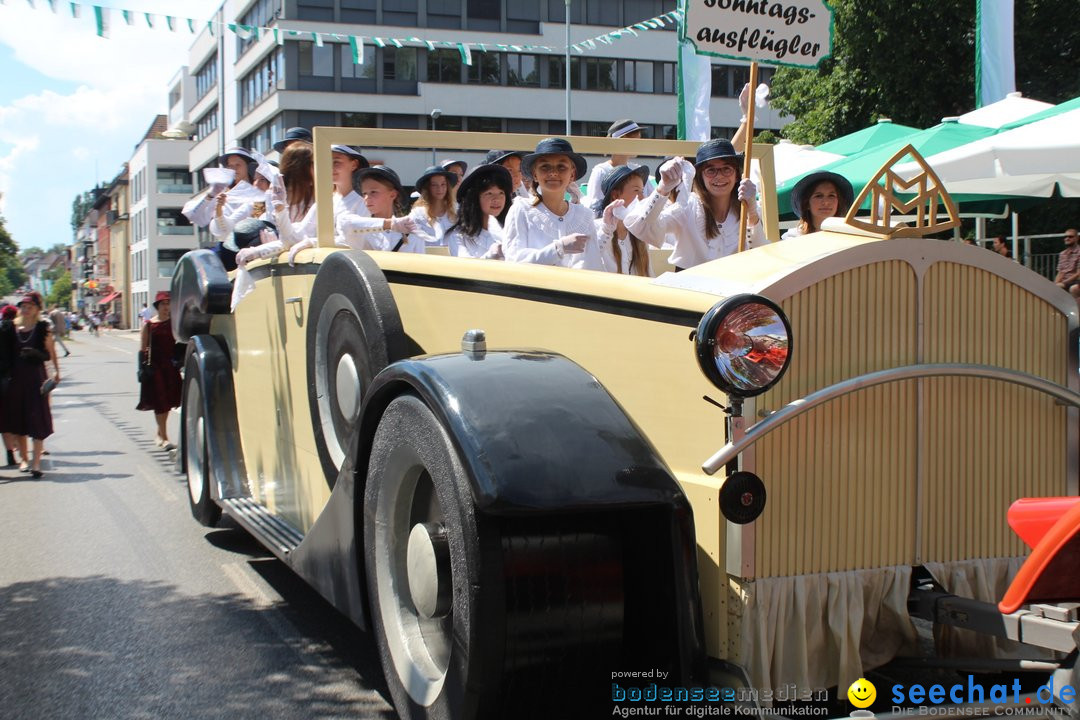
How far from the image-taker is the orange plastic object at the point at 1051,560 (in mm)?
2070

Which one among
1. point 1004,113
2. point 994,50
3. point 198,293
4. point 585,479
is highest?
point 994,50

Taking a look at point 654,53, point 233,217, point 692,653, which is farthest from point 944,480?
point 654,53

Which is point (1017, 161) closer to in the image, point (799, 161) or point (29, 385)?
point (799, 161)

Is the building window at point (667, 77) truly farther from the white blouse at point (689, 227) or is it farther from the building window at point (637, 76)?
the white blouse at point (689, 227)

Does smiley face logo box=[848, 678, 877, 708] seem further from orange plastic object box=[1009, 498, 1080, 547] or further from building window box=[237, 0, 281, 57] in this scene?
building window box=[237, 0, 281, 57]

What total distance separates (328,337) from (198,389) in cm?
236

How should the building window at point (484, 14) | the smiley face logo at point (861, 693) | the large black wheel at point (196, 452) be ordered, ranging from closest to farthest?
the smiley face logo at point (861, 693) < the large black wheel at point (196, 452) < the building window at point (484, 14)

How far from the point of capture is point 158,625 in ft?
15.8

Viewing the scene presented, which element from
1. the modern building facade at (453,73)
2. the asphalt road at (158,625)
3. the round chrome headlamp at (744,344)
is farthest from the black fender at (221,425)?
the modern building facade at (453,73)

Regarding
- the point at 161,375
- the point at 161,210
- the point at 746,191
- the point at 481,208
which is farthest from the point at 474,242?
the point at 161,210

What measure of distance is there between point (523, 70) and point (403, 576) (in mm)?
46217

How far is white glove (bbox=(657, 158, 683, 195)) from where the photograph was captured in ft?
14.2

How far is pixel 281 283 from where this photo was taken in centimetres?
488

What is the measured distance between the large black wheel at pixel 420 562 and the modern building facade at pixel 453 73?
39.6 metres
